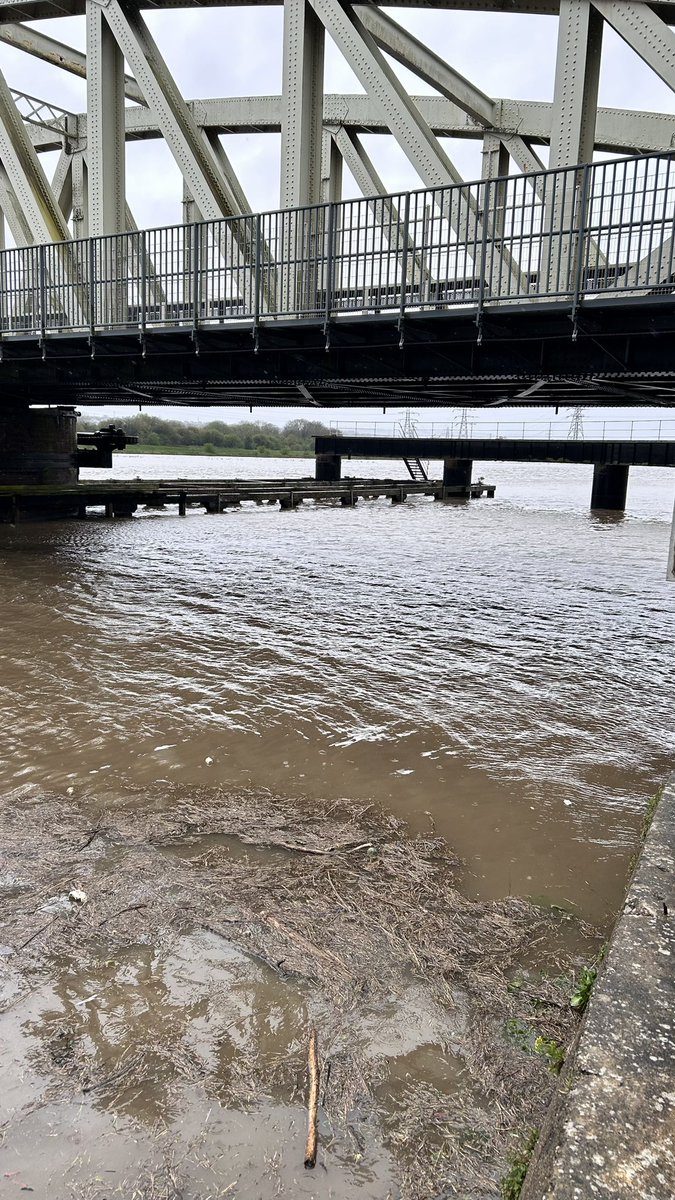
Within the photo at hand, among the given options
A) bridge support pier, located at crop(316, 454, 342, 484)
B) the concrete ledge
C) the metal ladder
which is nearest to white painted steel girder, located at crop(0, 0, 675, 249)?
the concrete ledge

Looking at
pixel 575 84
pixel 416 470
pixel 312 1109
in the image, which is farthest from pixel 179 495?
pixel 312 1109

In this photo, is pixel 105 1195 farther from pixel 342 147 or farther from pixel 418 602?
pixel 342 147

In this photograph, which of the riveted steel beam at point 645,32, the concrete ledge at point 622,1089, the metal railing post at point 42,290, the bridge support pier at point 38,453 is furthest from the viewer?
the bridge support pier at point 38,453

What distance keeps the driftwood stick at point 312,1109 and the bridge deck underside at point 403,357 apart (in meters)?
8.73

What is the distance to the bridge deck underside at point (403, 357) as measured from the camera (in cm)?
1041

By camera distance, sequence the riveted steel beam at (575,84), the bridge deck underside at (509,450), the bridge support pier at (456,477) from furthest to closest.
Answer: the bridge support pier at (456,477) < the bridge deck underside at (509,450) < the riveted steel beam at (575,84)

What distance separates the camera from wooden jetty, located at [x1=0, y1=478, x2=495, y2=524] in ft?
77.7

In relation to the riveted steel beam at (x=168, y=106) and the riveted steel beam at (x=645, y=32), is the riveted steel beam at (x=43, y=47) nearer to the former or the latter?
the riveted steel beam at (x=168, y=106)

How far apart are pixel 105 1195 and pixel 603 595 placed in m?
14.5

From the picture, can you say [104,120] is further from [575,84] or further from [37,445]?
[37,445]

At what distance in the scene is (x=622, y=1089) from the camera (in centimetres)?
249

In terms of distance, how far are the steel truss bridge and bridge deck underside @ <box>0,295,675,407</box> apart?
43mm

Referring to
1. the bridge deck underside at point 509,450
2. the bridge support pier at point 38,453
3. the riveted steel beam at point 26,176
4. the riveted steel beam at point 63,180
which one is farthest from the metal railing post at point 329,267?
the bridge deck underside at point 509,450

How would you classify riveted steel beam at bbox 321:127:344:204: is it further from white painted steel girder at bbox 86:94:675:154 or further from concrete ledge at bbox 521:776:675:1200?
concrete ledge at bbox 521:776:675:1200
